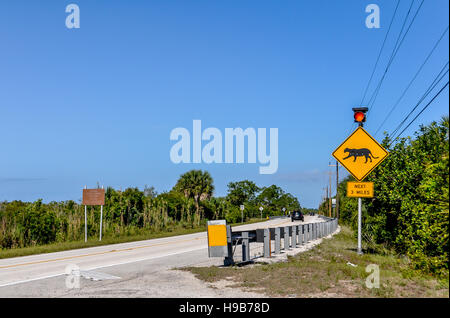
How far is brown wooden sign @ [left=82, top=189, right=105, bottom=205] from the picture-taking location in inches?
891

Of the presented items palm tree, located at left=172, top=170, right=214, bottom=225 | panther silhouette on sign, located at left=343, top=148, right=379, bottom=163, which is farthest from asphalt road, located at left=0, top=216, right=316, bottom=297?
palm tree, located at left=172, top=170, right=214, bottom=225

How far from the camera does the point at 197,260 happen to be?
1428 centimetres

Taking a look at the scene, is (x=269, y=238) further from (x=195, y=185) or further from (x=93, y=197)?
(x=195, y=185)

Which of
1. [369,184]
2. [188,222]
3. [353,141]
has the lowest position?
[188,222]

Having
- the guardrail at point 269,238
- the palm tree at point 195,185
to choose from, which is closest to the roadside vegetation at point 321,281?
the guardrail at point 269,238

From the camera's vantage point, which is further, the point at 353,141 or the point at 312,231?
the point at 312,231

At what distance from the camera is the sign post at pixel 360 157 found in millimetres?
13266

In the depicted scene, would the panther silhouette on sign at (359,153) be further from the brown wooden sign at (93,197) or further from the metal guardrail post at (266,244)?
the brown wooden sign at (93,197)

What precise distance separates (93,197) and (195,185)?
31972 mm

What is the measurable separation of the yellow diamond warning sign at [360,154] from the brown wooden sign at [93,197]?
1368cm

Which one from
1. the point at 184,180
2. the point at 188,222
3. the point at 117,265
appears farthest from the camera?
the point at 184,180
